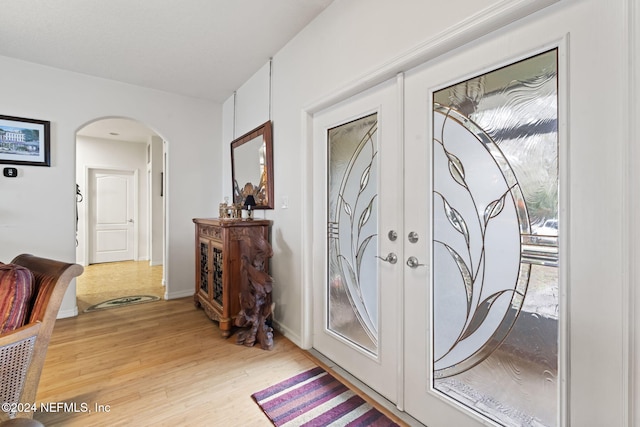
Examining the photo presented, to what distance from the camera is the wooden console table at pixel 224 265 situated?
260 centimetres

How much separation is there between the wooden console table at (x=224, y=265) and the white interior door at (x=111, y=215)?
4333 millimetres

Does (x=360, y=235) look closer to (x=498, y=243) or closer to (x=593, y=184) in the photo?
(x=498, y=243)

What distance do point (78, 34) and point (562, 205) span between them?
3648 millimetres

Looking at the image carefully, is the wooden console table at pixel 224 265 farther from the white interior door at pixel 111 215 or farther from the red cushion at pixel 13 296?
the white interior door at pixel 111 215

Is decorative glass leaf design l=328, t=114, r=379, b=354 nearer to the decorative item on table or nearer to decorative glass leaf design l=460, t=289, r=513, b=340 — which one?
decorative glass leaf design l=460, t=289, r=513, b=340

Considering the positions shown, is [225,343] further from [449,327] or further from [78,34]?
[78,34]

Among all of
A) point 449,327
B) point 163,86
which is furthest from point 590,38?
point 163,86

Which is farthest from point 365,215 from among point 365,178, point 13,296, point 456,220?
point 13,296

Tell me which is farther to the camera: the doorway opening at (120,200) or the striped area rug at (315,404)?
the doorway opening at (120,200)

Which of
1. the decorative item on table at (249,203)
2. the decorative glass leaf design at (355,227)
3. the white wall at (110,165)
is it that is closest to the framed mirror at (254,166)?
the decorative item on table at (249,203)

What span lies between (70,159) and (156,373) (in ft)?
8.59

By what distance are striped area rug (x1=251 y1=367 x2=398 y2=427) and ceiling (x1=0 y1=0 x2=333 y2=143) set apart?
268 centimetres

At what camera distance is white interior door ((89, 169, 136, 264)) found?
19.4 ft

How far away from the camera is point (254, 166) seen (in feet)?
10.2
